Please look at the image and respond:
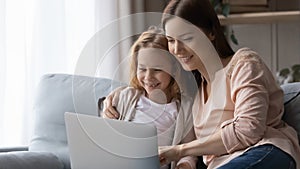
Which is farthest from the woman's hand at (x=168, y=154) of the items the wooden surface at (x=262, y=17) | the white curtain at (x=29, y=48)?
the wooden surface at (x=262, y=17)

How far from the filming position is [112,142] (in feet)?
5.26

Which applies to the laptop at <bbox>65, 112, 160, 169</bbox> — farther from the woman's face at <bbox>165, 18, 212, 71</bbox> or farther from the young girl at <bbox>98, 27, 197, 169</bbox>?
the woman's face at <bbox>165, 18, 212, 71</bbox>

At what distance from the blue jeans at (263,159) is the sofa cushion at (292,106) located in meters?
0.21

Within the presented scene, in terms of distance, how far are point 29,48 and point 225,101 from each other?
1.14 meters

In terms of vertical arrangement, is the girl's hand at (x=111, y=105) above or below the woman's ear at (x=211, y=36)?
below

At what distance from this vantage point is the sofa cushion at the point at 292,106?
1.86 m

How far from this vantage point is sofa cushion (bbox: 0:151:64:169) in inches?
71.7

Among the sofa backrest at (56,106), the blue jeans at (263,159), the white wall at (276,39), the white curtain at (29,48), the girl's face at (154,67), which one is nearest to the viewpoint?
the blue jeans at (263,159)

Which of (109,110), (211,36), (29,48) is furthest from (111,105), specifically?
(29,48)

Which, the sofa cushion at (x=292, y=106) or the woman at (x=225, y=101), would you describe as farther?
the sofa cushion at (x=292, y=106)

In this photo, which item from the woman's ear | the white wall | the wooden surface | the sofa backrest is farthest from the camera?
the white wall

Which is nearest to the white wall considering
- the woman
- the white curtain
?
the white curtain

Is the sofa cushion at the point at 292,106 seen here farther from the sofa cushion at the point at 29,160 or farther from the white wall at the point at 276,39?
the white wall at the point at 276,39

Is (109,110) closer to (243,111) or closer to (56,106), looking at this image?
(243,111)
